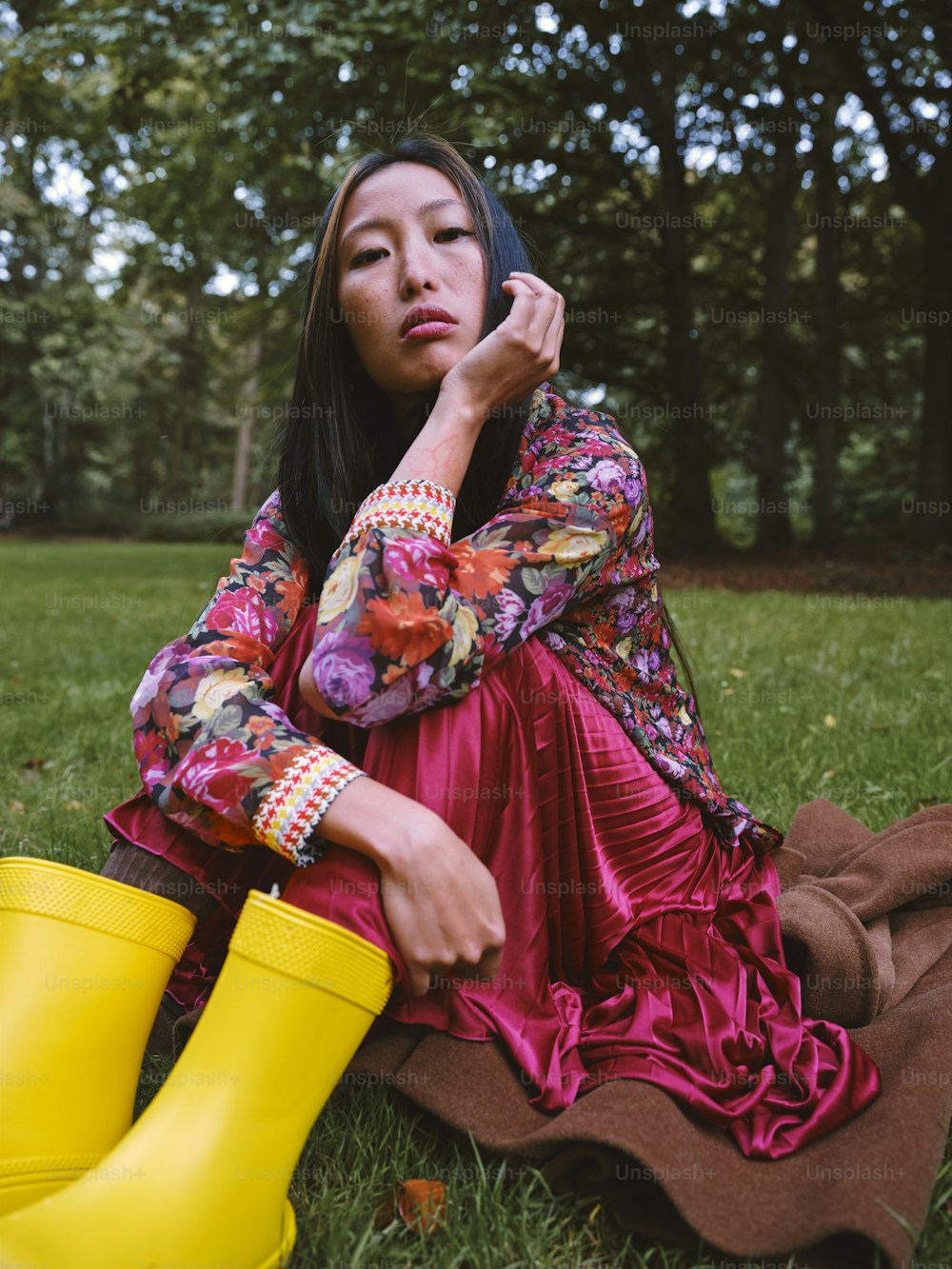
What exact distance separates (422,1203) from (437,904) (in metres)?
0.42

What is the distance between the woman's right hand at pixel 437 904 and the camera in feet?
4.25

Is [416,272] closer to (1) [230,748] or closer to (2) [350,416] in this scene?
(2) [350,416]

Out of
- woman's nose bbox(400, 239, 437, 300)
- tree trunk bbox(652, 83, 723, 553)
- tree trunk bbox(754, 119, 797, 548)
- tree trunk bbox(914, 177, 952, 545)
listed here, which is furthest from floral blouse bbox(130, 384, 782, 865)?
tree trunk bbox(754, 119, 797, 548)

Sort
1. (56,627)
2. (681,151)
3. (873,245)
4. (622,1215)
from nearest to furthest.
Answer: (622,1215)
(56,627)
(681,151)
(873,245)

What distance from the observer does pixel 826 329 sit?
13570 millimetres

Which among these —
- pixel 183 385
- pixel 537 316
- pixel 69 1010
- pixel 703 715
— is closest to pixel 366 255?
pixel 537 316

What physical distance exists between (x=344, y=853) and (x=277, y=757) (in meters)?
0.18

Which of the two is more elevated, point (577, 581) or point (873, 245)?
point (873, 245)

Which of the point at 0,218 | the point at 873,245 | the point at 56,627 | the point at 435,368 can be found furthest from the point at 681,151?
the point at 0,218

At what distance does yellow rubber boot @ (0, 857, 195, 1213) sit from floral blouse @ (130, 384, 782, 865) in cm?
18

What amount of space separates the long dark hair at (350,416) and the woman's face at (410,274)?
34 millimetres

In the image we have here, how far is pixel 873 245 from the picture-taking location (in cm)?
1527

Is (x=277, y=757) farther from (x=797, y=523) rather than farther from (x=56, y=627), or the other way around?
(x=797, y=523)

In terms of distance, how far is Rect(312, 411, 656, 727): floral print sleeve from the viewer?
1.43m
